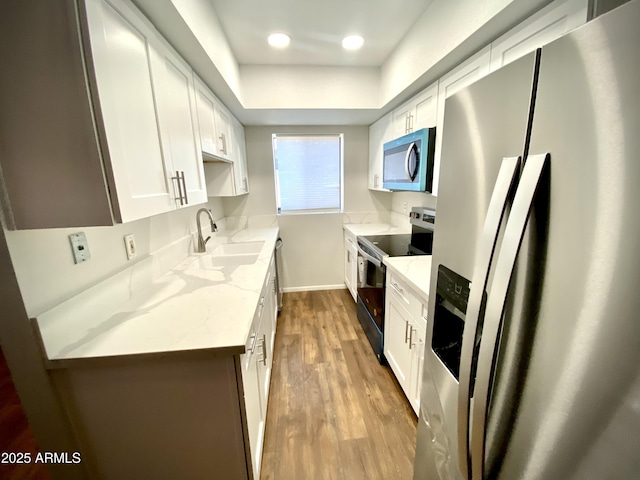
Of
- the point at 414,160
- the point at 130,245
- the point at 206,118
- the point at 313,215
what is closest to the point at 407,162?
the point at 414,160

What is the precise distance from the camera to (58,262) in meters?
0.92

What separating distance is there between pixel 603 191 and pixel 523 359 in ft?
1.08

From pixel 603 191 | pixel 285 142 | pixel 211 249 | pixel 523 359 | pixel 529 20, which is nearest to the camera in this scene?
pixel 603 191

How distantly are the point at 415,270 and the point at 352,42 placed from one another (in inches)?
72.8

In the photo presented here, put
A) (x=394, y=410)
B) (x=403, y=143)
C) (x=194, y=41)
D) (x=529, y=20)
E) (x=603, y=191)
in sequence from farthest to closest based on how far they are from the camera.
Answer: (x=403, y=143), (x=394, y=410), (x=194, y=41), (x=529, y=20), (x=603, y=191)

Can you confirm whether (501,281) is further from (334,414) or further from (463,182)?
(334,414)

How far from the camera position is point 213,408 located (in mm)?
954

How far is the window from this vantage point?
130 inches

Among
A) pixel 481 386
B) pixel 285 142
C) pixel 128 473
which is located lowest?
pixel 128 473

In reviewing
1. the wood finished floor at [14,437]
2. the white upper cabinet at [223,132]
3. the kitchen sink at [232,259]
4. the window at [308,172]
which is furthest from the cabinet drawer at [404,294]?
the wood finished floor at [14,437]

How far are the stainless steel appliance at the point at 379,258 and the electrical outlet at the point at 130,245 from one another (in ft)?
5.20

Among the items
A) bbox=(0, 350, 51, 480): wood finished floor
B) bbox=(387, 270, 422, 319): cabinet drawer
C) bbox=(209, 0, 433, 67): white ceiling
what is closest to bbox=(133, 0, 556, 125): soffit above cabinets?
bbox=(209, 0, 433, 67): white ceiling

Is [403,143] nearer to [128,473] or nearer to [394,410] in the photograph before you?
[394,410]

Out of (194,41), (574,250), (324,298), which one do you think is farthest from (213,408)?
(324,298)
